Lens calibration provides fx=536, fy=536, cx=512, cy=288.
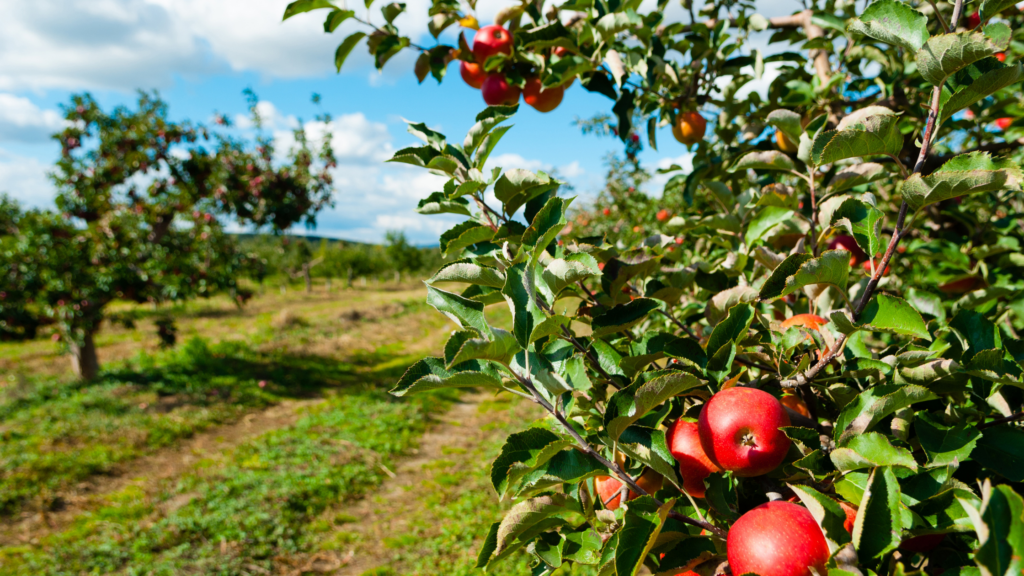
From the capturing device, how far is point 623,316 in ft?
3.25

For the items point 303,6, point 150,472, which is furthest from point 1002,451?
point 150,472

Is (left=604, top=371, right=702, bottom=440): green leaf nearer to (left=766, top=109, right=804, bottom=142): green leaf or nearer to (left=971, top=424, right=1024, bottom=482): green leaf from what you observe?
(left=971, top=424, right=1024, bottom=482): green leaf

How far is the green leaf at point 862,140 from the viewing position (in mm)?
794

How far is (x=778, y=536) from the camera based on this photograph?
743mm

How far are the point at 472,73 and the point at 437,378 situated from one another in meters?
1.40

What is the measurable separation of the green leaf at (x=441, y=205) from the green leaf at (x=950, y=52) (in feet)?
2.56

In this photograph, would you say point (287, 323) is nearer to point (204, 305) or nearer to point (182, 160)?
point (182, 160)

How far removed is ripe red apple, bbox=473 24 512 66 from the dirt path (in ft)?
16.1

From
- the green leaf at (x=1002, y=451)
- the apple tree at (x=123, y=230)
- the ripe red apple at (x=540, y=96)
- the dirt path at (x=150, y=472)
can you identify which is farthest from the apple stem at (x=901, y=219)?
the apple tree at (x=123, y=230)

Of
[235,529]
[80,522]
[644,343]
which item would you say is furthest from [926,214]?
[80,522]

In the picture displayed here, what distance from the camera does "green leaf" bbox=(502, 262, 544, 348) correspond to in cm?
81

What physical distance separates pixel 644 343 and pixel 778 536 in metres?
0.39

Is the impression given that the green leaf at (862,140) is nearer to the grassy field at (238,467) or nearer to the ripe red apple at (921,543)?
the ripe red apple at (921,543)

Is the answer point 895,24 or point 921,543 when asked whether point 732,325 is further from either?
point 895,24
